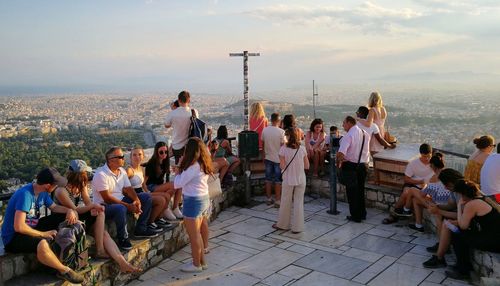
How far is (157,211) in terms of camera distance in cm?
A: 596

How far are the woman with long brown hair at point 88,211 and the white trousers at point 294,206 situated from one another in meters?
2.59

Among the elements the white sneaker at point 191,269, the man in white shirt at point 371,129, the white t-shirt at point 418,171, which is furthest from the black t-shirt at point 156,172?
the white t-shirt at point 418,171

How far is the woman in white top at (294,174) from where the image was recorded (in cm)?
668

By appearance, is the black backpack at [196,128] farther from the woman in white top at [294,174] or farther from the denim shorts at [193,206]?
the denim shorts at [193,206]

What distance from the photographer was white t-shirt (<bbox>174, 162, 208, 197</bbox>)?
17.0 ft

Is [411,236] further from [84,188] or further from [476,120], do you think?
[476,120]

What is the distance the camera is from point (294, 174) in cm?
670

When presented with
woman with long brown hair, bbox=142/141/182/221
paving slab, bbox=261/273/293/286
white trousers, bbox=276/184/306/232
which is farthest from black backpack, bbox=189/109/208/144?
paving slab, bbox=261/273/293/286

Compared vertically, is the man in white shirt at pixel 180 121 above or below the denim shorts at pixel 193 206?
above

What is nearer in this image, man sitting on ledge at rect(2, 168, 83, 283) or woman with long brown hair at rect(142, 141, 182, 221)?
man sitting on ledge at rect(2, 168, 83, 283)

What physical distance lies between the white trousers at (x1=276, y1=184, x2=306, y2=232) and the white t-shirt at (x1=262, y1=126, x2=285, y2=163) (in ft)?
4.01

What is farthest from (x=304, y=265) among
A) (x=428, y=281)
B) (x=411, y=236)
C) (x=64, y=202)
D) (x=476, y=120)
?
(x=476, y=120)

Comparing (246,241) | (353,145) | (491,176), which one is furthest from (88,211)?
(491,176)

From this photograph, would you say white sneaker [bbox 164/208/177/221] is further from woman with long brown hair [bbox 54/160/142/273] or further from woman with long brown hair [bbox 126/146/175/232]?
woman with long brown hair [bbox 54/160/142/273]
